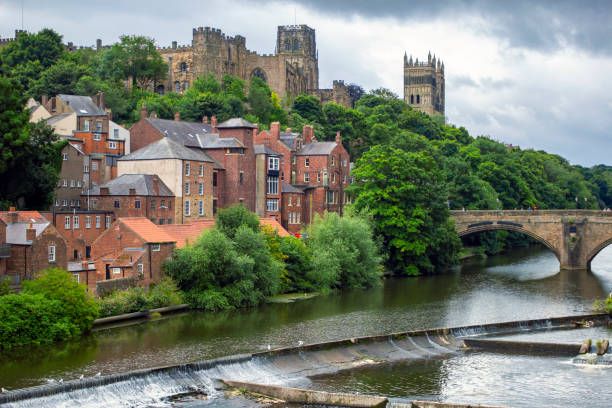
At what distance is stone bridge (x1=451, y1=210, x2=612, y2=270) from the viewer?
9562 cm

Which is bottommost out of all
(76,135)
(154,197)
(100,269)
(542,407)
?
(542,407)

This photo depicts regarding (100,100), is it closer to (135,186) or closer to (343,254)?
(135,186)

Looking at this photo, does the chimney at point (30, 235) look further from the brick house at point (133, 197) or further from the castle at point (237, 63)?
the castle at point (237, 63)

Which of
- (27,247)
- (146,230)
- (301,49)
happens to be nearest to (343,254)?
(146,230)

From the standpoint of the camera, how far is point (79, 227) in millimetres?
72125

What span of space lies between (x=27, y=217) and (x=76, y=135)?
2486 centimetres

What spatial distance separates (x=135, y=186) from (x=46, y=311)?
26.0m

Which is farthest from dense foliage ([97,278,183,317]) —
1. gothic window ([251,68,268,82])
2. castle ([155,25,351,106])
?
gothic window ([251,68,268,82])

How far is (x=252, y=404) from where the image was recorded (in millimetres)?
42031

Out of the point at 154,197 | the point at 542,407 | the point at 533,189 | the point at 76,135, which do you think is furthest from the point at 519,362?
the point at 533,189

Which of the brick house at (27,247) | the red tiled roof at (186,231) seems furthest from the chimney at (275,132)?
the brick house at (27,247)

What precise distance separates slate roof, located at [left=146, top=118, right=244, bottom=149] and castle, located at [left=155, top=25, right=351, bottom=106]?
1673 inches

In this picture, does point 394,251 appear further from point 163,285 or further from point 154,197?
point 163,285

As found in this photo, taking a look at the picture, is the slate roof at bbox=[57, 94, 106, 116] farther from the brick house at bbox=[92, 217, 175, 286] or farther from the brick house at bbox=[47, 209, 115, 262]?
the brick house at bbox=[92, 217, 175, 286]
